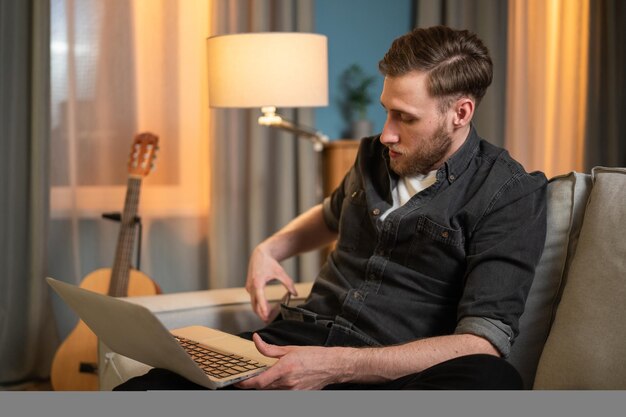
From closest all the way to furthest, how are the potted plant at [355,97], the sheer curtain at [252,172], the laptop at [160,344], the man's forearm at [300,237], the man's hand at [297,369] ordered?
1. the laptop at [160,344]
2. the man's hand at [297,369]
3. the man's forearm at [300,237]
4. the sheer curtain at [252,172]
5. the potted plant at [355,97]

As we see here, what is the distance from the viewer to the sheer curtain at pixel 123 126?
2.94m

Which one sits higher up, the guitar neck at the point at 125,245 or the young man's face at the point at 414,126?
the young man's face at the point at 414,126

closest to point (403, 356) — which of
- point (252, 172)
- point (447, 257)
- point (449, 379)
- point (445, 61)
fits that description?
point (449, 379)

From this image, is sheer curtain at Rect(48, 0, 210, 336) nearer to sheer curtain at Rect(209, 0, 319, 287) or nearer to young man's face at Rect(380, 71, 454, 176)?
sheer curtain at Rect(209, 0, 319, 287)

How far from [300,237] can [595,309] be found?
79 centimetres

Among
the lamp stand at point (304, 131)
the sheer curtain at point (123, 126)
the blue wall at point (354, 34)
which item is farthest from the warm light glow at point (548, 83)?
the sheer curtain at point (123, 126)

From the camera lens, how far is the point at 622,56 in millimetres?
3316

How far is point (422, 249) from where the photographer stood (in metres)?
1.58

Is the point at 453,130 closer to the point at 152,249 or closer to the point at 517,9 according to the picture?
the point at 152,249

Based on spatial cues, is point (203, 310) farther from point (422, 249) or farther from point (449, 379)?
point (449, 379)

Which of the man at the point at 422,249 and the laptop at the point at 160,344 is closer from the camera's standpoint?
the laptop at the point at 160,344

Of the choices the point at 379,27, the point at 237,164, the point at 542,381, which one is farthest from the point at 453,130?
the point at 379,27

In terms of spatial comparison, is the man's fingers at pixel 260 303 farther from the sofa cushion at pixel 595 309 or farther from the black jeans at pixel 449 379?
the sofa cushion at pixel 595 309

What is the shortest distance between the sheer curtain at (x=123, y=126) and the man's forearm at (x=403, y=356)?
1.64m
